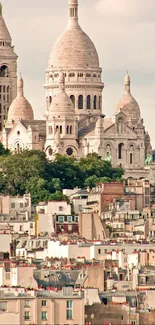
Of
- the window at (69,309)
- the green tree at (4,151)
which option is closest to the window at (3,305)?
the window at (69,309)

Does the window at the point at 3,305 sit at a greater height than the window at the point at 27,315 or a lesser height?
greater

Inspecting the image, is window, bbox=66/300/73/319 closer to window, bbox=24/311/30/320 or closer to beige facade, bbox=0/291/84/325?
beige facade, bbox=0/291/84/325

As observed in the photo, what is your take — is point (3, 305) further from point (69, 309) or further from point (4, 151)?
point (4, 151)

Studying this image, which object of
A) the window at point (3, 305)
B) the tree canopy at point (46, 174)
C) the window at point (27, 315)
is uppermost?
the tree canopy at point (46, 174)

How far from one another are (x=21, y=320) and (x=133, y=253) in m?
26.6

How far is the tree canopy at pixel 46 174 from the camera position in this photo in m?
165

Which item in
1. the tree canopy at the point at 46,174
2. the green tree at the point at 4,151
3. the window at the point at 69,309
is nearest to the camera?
the window at the point at 69,309

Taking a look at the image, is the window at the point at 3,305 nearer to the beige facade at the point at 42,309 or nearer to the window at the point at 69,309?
the beige facade at the point at 42,309

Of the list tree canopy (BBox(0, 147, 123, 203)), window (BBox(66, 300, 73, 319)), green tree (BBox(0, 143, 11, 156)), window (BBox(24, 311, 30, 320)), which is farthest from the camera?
green tree (BBox(0, 143, 11, 156))

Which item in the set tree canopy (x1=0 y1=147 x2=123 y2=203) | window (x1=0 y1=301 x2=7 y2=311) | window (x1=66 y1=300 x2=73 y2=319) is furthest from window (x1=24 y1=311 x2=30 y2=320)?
tree canopy (x1=0 y1=147 x2=123 y2=203)

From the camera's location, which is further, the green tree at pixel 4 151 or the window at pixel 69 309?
the green tree at pixel 4 151

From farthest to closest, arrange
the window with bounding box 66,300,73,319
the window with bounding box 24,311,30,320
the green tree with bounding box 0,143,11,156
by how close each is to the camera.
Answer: the green tree with bounding box 0,143,11,156 → the window with bounding box 66,300,73,319 → the window with bounding box 24,311,30,320

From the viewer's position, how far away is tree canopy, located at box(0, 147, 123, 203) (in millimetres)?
165250

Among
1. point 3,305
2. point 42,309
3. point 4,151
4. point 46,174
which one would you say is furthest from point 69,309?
point 4,151
